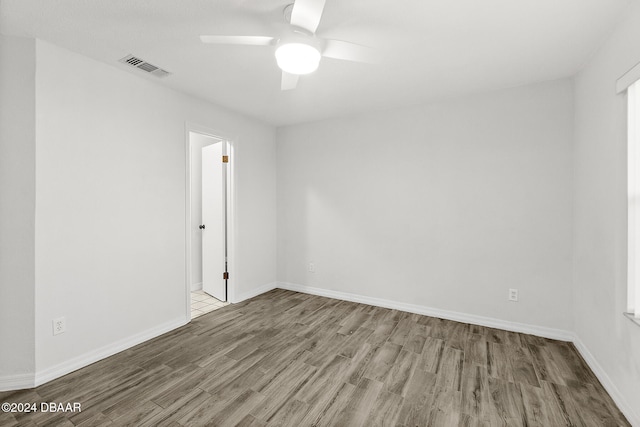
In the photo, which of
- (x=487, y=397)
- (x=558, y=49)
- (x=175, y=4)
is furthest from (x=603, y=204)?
(x=175, y=4)

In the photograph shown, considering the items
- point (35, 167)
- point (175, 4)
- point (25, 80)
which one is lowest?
point (35, 167)

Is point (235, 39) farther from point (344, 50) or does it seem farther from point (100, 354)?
point (100, 354)

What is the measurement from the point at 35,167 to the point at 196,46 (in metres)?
1.47

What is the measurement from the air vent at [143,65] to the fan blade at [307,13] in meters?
1.62

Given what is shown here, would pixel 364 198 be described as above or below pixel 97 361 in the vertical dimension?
above

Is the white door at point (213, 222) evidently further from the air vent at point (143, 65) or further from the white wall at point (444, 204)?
the air vent at point (143, 65)

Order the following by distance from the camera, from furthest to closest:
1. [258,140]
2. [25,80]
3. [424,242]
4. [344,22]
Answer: [258,140]
[424,242]
[25,80]
[344,22]

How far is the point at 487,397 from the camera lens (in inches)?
78.9

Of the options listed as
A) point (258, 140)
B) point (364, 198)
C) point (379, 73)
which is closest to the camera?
point (379, 73)

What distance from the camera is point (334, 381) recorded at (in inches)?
86.1

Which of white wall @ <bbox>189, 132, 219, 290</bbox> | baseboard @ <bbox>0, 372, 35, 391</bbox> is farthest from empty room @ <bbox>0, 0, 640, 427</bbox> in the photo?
white wall @ <bbox>189, 132, 219, 290</bbox>

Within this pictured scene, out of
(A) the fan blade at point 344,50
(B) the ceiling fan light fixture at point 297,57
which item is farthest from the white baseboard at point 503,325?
(B) the ceiling fan light fixture at point 297,57

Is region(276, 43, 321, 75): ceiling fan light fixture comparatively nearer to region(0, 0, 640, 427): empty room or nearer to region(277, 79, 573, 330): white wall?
region(0, 0, 640, 427): empty room

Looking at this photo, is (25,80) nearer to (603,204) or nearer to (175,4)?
(175,4)
